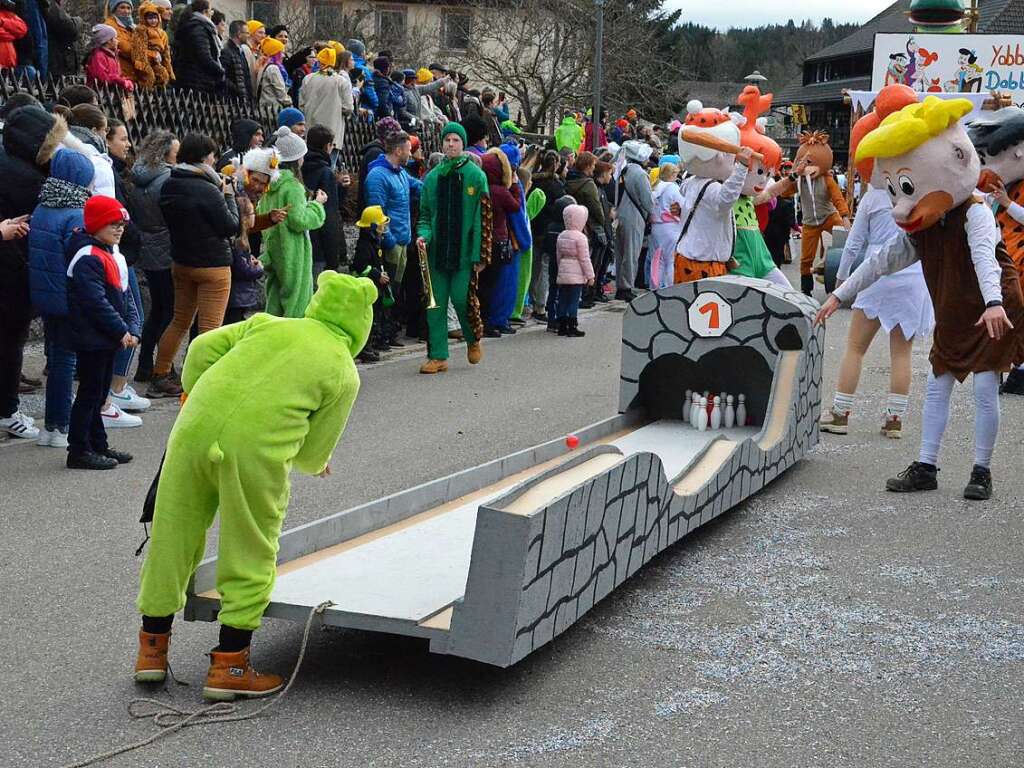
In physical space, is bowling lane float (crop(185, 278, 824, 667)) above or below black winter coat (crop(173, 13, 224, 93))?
below

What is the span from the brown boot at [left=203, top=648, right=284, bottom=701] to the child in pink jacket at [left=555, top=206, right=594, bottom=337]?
1030 centimetres

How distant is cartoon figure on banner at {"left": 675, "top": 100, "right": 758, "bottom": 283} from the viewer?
10.1 m

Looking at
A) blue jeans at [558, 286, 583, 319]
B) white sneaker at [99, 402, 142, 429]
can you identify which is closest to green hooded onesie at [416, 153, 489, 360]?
blue jeans at [558, 286, 583, 319]

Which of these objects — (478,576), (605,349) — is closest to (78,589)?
(478,576)

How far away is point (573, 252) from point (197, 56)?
4.61 meters

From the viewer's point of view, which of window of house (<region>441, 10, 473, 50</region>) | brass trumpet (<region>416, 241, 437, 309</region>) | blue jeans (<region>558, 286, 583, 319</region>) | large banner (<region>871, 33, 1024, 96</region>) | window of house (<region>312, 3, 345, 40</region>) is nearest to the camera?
brass trumpet (<region>416, 241, 437, 309</region>)

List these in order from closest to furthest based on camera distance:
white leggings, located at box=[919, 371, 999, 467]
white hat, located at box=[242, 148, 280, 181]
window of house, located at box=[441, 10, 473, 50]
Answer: white leggings, located at box=[919, 371, 999, 467] < white hat, located at box=[242, 148, 280, 181] < window of house, located at box=[441, 10, 473, 50]

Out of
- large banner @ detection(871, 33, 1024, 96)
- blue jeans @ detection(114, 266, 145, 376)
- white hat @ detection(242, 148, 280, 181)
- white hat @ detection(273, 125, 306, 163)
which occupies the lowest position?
blue jeans @ detection(114, 266, 145, 376)

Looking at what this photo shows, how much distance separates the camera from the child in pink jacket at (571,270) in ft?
47.7

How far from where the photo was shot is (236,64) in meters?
15.6

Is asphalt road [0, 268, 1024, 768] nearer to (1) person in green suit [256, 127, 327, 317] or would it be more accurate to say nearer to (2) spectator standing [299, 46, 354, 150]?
(1) person in green suit [256, 127, 327, 317]

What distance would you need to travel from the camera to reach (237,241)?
1050 cm

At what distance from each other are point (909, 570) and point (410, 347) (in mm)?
7728

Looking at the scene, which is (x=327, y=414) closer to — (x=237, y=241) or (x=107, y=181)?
(x=107, y=181)
